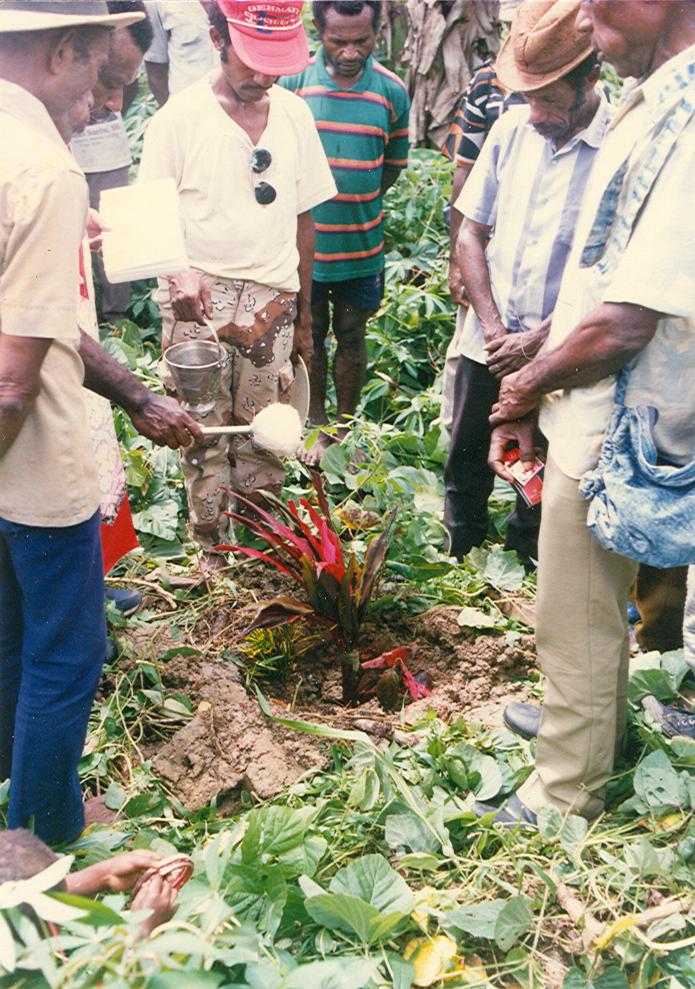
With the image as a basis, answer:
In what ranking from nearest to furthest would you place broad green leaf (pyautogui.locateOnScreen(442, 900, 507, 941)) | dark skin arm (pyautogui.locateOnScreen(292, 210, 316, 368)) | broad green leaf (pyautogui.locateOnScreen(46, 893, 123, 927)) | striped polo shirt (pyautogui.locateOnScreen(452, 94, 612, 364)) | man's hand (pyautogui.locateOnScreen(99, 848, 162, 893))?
broad green leaf (pyautogui.locateOnScreen(46, 893, 123, 927)) → man's hand (pyautogui.locateOnScreen(99, 848, 162, 893)) → broad green leaf (pyautogui.locateOnScreen(442, 900, 507, 941)) → striped polo shirt (pyautogui.locateOnScreen(452, 94, 612, 364)) → dark skin arm (pyautogui.locateOnScreen(292, 210, 316, 368))

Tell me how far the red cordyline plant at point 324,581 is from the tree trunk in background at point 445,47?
3705 millimetres

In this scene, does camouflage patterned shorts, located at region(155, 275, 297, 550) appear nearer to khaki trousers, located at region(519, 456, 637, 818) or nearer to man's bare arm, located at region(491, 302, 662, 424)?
man's bare arm, located at region(491, 302, 662, 424)

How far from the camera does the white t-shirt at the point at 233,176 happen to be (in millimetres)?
3348

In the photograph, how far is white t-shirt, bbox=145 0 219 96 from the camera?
5.30m

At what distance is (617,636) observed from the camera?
241 cm

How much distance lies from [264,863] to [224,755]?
2.03ft

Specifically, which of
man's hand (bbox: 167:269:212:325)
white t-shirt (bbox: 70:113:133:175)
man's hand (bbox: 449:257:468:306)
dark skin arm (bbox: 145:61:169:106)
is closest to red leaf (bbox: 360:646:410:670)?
man's hand (bbox: 167:269:212:325)

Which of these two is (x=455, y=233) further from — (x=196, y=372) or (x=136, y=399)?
(x=136, y=399)

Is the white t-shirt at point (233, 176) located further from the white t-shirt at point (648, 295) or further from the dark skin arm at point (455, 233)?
the white t-shirt at point (648, 295)

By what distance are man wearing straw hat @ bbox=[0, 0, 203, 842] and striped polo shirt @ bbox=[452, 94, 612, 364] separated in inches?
54.4

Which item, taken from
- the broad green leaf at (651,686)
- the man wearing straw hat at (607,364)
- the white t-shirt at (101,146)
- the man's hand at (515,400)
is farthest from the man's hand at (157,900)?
the white t-shirt at (101,146)

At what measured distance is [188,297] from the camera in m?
3.35

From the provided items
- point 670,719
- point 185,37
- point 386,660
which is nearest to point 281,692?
point 386,660

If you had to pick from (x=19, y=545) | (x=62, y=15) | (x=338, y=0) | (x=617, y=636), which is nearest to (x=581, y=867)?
(x=617, y=636)
